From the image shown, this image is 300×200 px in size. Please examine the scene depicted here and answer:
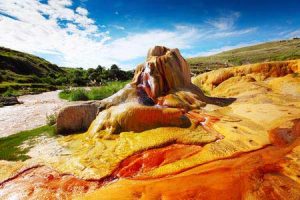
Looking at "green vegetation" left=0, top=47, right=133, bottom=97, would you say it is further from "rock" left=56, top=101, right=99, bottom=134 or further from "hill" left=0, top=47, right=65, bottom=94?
"rock" left=56, top=101, right=99, bottom=134

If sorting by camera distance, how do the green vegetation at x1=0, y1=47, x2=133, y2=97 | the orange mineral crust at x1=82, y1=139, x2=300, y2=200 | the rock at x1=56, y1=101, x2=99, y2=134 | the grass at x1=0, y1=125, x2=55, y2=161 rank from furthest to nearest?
the green vegetation at x1=0, y1=47, x2=133, y2=97, the rock at x1=56, y1=101, x2=99, y2=134, the grass at x1=0, y1=125, x2=55, y2=161, the orange mineral crust at x1=82, y1=139, x2=300, y2=200

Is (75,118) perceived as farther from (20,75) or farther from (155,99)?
(20,75)

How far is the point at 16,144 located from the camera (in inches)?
357

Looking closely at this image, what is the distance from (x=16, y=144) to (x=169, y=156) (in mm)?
5633

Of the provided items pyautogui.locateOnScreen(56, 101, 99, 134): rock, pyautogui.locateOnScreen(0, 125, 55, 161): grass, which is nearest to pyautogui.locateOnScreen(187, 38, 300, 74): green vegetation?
pyautogui.locateOnScreen(56, 101, 99, 134): rock

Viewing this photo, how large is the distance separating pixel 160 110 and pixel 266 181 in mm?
4092

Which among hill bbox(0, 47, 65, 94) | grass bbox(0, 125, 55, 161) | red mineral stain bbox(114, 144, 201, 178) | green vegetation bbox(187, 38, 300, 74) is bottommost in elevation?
green vegetation bbox(187, 38, 300, 74)

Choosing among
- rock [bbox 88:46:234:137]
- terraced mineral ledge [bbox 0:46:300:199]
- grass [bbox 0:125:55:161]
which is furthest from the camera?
rock [bbox 88:46:234:137]

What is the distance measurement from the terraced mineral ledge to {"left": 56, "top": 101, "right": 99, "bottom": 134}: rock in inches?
7.7

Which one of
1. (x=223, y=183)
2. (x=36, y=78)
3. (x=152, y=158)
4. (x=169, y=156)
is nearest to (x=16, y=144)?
(x=152, y=158)

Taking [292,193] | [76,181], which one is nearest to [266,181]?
[292,193]

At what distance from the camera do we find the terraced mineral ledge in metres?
5.62

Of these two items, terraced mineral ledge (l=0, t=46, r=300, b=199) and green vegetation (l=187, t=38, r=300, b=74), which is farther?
green vegetation (l=187, t=38, r=300, b=74)

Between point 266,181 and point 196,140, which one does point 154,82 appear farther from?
point 266,181
